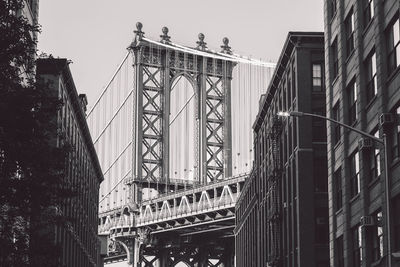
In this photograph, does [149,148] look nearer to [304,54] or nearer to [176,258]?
[176,258]

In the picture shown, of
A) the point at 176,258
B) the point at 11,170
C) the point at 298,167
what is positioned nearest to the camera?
the point at 11,170

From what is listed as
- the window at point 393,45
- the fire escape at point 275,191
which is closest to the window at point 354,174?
the window at point 393,45

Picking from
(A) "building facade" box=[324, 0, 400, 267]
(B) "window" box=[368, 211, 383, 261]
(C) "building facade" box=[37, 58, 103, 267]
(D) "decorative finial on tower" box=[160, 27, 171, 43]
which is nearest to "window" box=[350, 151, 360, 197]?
(A) "building facade" box=[324, 0, 400, 267]

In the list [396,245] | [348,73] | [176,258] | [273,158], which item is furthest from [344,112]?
[176,258]

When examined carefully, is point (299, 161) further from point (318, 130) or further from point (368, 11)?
point (368, 11)

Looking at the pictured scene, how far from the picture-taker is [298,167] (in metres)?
65.8

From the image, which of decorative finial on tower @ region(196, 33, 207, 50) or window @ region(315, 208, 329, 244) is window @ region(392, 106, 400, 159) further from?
decorative finial on tower @ region(196, 33, 207, 50)

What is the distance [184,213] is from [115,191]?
2098cm

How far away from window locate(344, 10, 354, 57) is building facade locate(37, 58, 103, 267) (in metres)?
24.7

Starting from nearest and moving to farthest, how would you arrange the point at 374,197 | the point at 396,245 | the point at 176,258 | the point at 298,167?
the point at 396,245 → the point at 374,197 → the point at 298,167 → the point at 176,258

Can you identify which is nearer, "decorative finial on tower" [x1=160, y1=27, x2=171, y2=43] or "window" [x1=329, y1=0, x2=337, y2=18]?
"window" [x1=329, y1=0, x2=337, y2=18]

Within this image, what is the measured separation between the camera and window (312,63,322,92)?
67.0 meters

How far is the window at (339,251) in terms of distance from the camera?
161ft

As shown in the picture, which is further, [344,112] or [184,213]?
[184,213]
